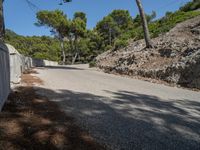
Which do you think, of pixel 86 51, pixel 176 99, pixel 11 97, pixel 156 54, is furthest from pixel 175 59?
pixel 86 51

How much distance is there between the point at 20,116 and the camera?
636cm

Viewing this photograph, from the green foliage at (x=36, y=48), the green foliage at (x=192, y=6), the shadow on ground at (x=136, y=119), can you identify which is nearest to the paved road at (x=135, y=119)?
the shadow on ground at (x=136, y=119)

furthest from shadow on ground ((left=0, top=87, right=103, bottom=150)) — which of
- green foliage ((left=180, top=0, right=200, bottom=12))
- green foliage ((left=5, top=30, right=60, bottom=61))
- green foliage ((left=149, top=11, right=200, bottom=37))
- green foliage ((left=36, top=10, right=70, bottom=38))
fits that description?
green foliage ((left=5, top=30, right=60, bottom=61))

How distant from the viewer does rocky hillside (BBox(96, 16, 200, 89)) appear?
1460 centimetres

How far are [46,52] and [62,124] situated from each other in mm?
67330

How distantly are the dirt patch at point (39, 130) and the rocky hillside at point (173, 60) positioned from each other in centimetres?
874

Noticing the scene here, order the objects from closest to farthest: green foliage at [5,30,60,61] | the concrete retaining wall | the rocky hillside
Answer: the concrete retaining wall < the rocky hillside < green foliage at [5,30,60,61]

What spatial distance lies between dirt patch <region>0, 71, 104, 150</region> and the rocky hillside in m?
8.74

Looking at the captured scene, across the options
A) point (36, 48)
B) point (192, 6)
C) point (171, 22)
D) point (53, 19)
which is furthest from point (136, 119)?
point (36, 48)

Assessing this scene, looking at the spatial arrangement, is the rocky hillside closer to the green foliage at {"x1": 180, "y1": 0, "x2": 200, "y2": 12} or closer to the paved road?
the paved road

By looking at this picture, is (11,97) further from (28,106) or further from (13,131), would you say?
(13,131)

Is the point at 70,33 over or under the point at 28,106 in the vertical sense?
over

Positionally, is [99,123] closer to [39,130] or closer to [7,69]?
[39,130]

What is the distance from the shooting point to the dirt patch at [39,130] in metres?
4.76
